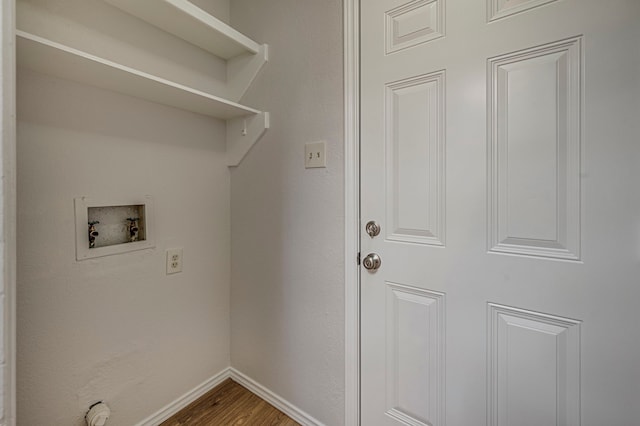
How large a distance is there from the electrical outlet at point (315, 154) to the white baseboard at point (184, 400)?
1343mm

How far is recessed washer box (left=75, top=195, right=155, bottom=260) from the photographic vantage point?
1.13 m

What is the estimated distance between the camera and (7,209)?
0.66 metres

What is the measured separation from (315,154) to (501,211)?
2.49 feet

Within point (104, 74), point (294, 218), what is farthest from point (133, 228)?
point (294, 218)

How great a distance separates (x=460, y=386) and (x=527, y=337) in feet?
0.95

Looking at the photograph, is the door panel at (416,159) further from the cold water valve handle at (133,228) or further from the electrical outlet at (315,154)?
the cold water valve handle at (133,228)

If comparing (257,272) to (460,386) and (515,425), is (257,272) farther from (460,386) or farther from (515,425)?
(515,425)

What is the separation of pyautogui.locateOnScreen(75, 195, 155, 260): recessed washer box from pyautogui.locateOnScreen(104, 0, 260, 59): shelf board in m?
0.79

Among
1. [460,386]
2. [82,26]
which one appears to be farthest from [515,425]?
[82,26]

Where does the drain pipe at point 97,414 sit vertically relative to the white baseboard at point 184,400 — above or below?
above

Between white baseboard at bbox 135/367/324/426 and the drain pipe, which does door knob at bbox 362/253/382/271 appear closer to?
white baseboard at bbox 135/367/324/426

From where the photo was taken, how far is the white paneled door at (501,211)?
29.2 inches

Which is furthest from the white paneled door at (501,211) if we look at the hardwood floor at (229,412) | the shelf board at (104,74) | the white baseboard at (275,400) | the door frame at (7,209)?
the door frame at (7,209)

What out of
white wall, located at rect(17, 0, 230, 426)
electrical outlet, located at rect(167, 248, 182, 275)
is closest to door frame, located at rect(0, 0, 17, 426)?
white wall, located at rect(17, 0, 230, 426)
